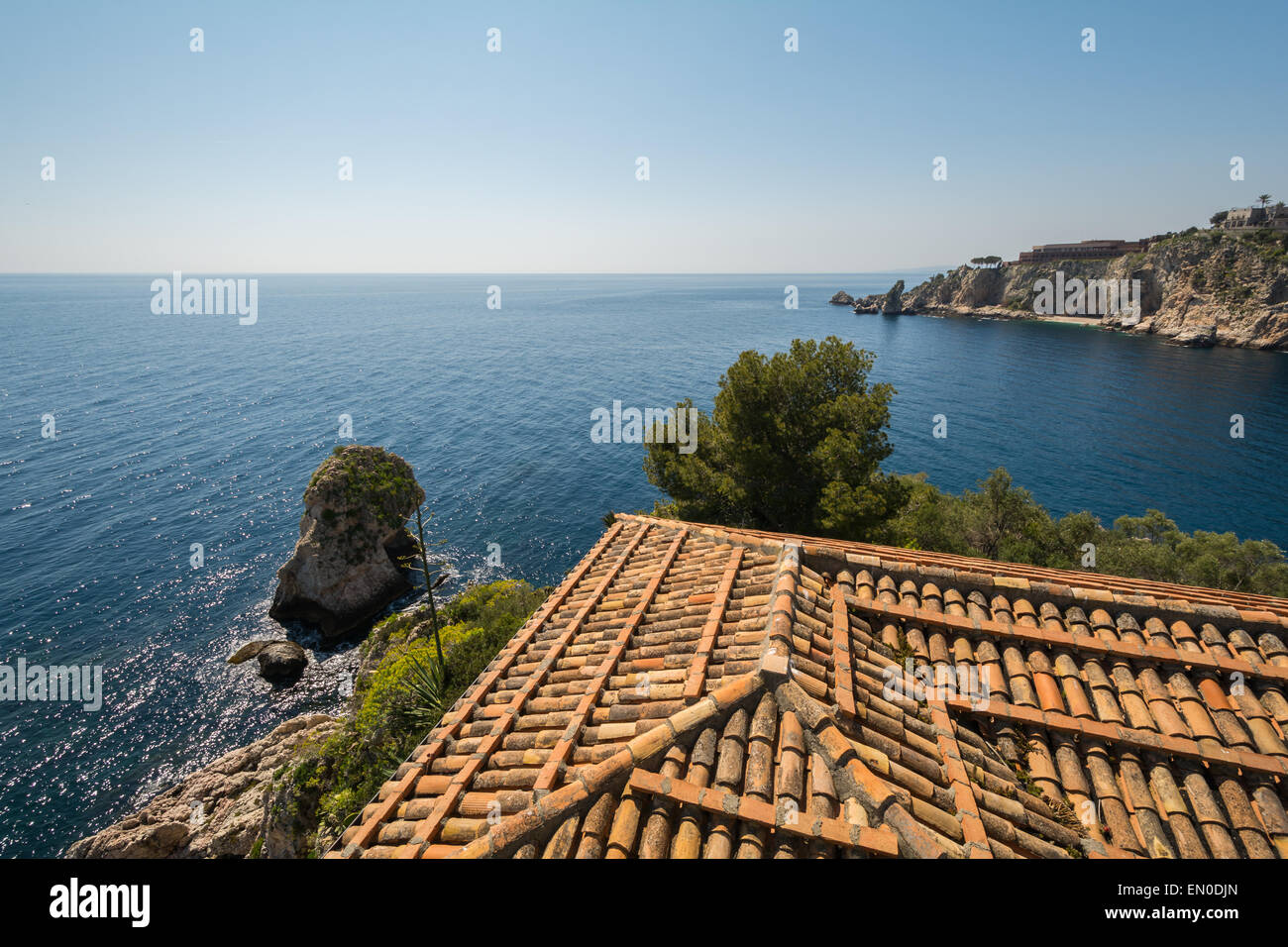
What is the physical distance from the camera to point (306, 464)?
4669 cm

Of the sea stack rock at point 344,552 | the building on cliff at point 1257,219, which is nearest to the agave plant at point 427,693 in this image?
the sea stack rock at point 344,552

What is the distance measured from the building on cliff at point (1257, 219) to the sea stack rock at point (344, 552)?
15851cm

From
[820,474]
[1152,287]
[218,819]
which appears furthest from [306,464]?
[1152,287]

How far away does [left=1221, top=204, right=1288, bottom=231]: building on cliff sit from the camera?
331ft

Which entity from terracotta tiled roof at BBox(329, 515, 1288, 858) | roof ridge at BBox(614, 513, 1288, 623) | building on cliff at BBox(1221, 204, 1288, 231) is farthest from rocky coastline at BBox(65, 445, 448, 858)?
building on cliff at BBox(1221, 204, 1288, 231)

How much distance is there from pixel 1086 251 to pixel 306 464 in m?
182

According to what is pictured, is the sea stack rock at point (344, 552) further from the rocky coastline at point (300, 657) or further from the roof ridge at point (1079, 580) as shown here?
the roof ridge at point (1079, 580)

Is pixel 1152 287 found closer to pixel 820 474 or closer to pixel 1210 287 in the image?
pixel 1210 287

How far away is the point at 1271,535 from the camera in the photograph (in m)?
36.0

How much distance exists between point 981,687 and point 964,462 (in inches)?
2028

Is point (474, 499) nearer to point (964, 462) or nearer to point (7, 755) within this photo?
point (7, 755)

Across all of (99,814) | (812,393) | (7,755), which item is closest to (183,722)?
(99,814)

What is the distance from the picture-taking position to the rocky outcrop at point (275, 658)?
25.9 metres

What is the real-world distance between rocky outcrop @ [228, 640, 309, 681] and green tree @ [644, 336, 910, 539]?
70.6ft
